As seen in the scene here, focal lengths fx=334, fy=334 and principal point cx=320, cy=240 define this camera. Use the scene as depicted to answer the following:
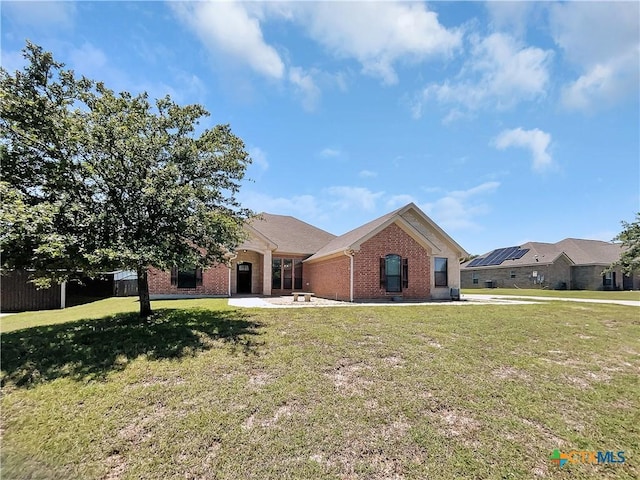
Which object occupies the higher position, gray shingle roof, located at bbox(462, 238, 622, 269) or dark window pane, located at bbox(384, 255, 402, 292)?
gray shingle roof, located at bbox(462, 238, 622, 269)

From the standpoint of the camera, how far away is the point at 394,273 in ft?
58.0

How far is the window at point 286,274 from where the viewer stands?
23.2 metres

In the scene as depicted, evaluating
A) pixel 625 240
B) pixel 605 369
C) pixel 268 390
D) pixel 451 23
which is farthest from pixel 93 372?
pixel 625 240

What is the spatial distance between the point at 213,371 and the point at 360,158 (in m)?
14.4

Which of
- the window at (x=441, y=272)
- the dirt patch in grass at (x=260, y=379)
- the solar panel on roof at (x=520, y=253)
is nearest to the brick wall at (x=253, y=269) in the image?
the window at (x=441, y=272)

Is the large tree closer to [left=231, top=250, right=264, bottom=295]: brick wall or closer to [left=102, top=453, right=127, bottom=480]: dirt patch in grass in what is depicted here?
[left=102, top=453, right=127, bottom=480]: dirt patch in grass

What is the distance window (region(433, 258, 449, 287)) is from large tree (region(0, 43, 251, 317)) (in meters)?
14.4

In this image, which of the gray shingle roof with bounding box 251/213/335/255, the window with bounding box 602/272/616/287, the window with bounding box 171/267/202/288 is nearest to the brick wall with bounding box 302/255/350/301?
the gray shingle roof with bounding box 251/213/335/255

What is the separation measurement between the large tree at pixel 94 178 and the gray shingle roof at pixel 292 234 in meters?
13.9

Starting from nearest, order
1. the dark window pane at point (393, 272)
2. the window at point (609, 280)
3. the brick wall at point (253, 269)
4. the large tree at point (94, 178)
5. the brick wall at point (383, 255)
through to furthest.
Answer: the large tree at point (94, 178), the brick wall at point (383, 255), the dark window pane at point (393, 272), the brick wall at point (253, 269), the window at point (609, 280)

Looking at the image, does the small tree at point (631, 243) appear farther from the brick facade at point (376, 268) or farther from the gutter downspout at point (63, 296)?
the gutter downspout at point (63, 296)

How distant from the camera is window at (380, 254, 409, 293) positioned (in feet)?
56.9

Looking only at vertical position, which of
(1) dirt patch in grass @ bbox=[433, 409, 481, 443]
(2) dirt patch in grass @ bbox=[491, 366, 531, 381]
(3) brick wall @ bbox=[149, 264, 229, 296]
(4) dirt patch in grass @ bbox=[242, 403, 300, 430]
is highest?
(3) brick wall @ bbox=[149, 264, 229, 296]

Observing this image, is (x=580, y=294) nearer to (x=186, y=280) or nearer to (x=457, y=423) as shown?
(x=457, y=423)
